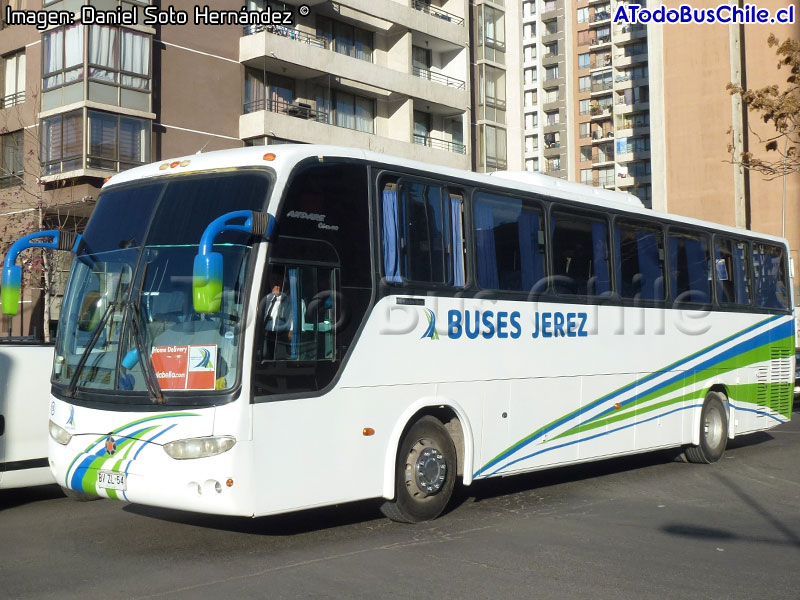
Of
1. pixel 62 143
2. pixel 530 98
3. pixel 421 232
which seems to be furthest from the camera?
pixel 530 98

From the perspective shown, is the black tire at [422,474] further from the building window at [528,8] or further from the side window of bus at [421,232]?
the building window at [528,8]

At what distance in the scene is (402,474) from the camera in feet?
31.0

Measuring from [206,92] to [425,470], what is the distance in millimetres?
27660

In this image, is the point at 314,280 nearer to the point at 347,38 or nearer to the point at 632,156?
the point at 347,38

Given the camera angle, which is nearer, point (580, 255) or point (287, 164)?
point (287, 164)

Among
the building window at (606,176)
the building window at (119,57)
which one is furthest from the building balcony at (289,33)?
the building window at (606,176)

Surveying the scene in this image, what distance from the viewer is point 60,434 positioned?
877cm

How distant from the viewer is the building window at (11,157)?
32188 millimetres

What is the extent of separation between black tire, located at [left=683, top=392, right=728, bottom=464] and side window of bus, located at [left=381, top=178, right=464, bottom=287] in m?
5.95

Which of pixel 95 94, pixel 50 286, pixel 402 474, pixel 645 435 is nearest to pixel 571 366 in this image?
pixel 645 435

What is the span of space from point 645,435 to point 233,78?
85.6ft

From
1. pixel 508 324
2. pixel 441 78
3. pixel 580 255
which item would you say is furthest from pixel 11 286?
pixel 441 78

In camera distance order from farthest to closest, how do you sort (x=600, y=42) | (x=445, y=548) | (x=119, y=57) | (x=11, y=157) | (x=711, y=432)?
(x=600, y=42) < (x=11, y=157) < (x=119, y=57) < (x=711, y=432) < (x=445, y=548)

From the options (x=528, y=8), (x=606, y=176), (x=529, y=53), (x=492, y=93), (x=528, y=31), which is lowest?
(x=492, y=93)
